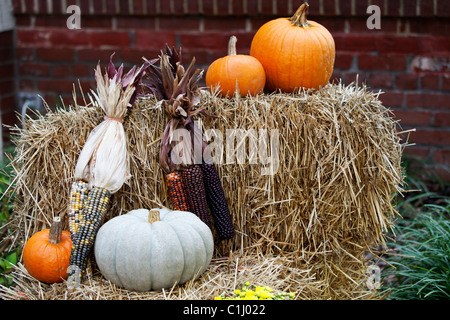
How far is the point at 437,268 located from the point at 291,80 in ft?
4.82

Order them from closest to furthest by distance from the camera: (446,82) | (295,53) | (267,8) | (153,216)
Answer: (153,216) → (295,53) → (446,82) → (267,8)

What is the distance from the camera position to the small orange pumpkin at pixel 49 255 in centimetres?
266

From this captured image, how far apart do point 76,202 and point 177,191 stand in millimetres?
536

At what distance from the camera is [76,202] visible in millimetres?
2695

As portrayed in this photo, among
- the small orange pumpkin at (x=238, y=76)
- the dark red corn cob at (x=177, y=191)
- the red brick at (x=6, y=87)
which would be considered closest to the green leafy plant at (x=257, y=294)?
the dark red corn cob at (x=177, y=191)

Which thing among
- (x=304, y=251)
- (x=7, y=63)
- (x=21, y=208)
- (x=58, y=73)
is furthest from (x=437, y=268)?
(x=7, y=63)

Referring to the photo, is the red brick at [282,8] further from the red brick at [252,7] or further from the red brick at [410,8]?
the red brick at [410,8]

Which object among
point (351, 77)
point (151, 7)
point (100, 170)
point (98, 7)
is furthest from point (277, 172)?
point (98, 7)

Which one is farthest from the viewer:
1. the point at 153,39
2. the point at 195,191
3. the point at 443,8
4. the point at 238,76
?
the point at 153,39

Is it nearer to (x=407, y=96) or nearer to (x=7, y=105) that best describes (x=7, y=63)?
(x=7, y=105)

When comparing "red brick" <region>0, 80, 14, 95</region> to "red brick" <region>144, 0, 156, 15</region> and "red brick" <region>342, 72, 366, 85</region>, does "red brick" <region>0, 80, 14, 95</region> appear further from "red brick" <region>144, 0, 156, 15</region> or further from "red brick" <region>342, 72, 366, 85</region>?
"red brick" <region>342, 72, 366, 85</region>

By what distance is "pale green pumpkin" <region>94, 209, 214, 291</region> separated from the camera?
249 centimetres

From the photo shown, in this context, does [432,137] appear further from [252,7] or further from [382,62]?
[252,7]

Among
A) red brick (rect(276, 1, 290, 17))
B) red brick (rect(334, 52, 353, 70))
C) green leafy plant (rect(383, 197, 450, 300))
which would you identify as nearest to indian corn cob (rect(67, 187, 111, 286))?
green leafy plant (rect(383, 197, 450, 300))
